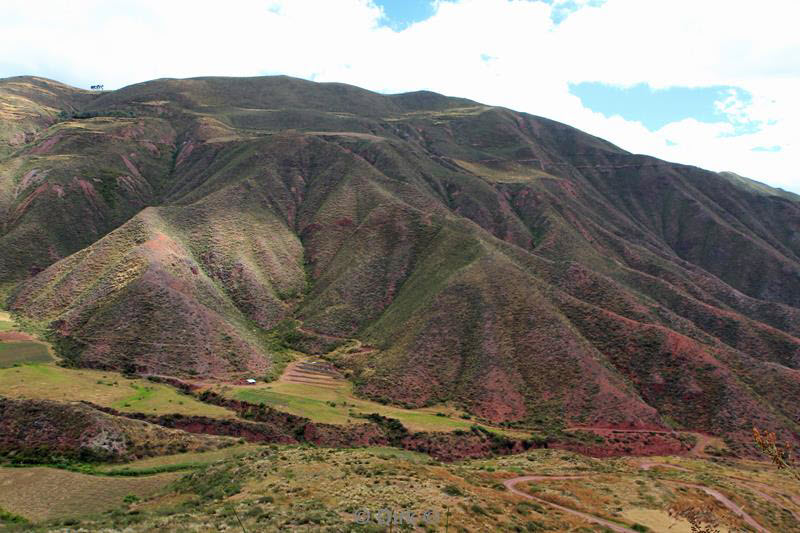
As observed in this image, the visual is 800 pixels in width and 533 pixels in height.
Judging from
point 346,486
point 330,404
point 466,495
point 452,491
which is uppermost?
point 452,491


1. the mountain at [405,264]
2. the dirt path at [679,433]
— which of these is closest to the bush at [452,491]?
the mountain at [405,264]

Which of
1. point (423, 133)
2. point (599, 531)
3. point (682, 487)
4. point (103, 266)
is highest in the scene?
point (423, 133)

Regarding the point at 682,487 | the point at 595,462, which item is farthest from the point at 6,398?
the point at 682,487

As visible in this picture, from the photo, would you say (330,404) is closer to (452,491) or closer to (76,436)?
(76,436)

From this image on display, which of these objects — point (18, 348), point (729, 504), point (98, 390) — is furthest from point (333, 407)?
point (18, 348)

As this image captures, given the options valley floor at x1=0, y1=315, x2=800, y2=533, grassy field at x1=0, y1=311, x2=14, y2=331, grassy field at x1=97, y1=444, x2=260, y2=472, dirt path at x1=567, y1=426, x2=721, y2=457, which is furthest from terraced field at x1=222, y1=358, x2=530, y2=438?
grassy field at x1=0, y1=311, x2=14, y2=331

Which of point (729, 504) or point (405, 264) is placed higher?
point (405, 264)

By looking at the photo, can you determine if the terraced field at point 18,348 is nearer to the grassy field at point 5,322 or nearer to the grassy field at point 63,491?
the grassy field at point 5,322

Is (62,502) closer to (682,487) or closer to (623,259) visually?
(682,487)
